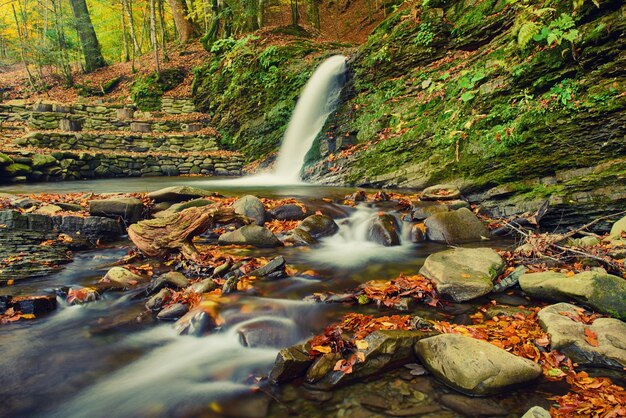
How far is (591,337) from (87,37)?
28.8m

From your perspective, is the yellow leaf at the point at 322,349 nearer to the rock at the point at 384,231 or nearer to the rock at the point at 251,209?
the rock at the point at 384,231

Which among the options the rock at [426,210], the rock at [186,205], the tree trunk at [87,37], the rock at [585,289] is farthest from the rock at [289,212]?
the tree trunk at [87,37]

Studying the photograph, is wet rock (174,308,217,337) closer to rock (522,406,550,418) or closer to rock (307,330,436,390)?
rock (307,330,436,390)

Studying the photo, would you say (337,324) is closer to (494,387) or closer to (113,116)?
(494,387)

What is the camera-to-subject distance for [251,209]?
24.0 ft

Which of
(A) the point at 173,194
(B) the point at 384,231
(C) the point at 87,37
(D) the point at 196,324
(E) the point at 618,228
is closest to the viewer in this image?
(D) the point at 196,324

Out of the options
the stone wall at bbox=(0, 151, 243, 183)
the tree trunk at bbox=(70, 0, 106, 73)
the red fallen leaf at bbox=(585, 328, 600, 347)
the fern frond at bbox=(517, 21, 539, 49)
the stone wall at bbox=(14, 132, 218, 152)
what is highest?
the tree trunk at bbox=(70, 0, 106, 73)

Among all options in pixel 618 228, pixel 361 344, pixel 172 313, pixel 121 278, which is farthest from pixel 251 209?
pixel 618 228

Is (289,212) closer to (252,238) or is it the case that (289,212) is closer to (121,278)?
(252,238)

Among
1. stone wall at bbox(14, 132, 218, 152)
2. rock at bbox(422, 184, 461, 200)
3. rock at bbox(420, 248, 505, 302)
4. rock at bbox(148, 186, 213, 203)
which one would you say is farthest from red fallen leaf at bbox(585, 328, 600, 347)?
stone wall at bbox(14, 132, 218, 152)

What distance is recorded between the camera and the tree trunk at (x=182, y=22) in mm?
23231

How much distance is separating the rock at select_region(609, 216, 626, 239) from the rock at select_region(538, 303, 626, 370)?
2.59 meters

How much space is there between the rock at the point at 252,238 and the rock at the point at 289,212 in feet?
4.17

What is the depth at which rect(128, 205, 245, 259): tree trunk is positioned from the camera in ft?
17.1
